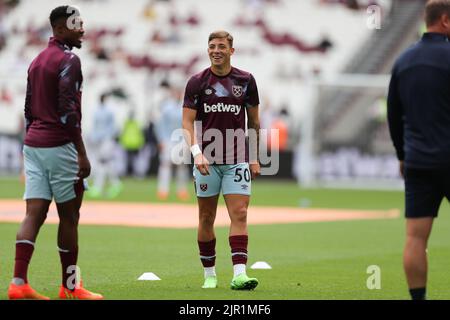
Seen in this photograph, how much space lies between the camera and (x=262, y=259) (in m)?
13.7

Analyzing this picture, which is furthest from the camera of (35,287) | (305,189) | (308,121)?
(308,121)

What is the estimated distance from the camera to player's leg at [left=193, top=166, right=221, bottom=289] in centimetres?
1038

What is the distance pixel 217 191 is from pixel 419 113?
2.75 meters

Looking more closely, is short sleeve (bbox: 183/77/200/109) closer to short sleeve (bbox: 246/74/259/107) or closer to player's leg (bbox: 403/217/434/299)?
short sleeve (bbox: 246/74/259/107)

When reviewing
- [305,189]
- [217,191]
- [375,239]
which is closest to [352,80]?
[305,189]

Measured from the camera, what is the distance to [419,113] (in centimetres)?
822

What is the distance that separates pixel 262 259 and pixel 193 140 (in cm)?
385

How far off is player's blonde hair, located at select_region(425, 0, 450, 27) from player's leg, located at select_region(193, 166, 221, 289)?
287 cm

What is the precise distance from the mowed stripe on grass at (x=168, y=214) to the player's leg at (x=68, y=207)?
9523 mm

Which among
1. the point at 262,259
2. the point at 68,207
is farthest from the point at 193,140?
the point at 262,259

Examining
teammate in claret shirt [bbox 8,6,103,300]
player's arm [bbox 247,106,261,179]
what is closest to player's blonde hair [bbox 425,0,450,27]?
player's arm [bbox 247,106,261,179]

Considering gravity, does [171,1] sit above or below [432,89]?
above
